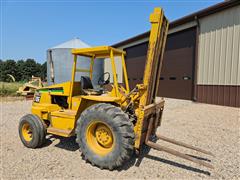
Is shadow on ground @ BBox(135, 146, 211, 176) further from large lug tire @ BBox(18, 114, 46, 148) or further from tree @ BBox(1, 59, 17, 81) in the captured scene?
tree @ BBox(1, 59, 17, 81)

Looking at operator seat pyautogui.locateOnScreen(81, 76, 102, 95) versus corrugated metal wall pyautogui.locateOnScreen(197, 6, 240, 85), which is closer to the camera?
operator seat pyautogui.locateOnScreen(81, 76, 102, 95)

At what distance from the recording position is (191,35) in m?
11.2

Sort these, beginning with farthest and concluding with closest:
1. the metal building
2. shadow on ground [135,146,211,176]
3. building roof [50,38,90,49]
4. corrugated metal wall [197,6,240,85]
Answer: building roof [50,38,90,49]
the metal building
corrugated metal wall [197,6,240,85]
shadow on ground [135,146,211,176]

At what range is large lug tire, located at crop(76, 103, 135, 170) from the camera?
3.02m

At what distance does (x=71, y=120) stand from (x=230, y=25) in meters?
9.36

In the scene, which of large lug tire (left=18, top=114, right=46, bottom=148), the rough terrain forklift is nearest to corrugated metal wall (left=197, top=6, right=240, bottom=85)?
the rough terrain forklift

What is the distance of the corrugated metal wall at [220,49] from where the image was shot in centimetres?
884

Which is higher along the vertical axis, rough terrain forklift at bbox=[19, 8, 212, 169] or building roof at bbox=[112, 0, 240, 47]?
building roof at bbox=[112, 0, 240, 47]

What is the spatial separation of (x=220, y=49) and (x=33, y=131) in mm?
9677

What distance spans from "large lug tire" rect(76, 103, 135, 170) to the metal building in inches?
320

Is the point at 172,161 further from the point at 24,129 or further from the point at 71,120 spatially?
the point at 24,129

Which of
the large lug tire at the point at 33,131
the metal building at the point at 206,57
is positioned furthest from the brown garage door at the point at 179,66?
the large lug tire at the point at 33,131

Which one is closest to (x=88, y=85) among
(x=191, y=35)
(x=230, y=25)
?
(x=230, y=25)

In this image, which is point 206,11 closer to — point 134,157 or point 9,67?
point 134,157
